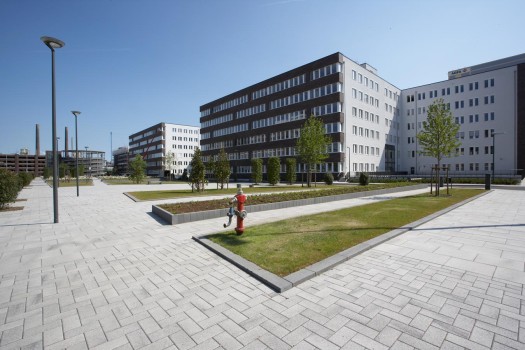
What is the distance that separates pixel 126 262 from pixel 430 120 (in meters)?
23.4

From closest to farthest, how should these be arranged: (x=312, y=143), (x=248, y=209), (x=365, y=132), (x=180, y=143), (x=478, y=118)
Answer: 1. (x=248, y=209)
2. (x=312, y=143)
3. (x=365, y=132)
4. (x=478, y=118)
5. (x=180, y=143)

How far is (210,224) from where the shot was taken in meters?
10.7

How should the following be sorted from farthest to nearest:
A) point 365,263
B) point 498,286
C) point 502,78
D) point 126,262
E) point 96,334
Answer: point 502,78 → point 126,262 → point 365,263 → point 498,286 → point 96,334

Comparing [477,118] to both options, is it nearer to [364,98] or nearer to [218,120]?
[364,98]

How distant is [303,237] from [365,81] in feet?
173

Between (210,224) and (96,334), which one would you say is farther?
(210,224)

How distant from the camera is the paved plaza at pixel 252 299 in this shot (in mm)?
3490

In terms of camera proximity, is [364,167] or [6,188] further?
[364,167]

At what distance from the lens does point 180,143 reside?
4395 inches

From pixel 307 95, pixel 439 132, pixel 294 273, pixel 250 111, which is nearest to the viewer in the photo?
pixel 294 273

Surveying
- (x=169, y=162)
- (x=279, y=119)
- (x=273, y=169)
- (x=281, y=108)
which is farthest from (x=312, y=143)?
(x=169, y=162)

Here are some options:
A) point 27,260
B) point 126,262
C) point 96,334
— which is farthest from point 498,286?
point 27,260

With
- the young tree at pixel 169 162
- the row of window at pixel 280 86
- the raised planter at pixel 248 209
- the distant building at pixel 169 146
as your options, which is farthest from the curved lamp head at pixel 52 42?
the distant building at pixel 169 146

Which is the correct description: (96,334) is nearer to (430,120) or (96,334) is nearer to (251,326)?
(251,326)
